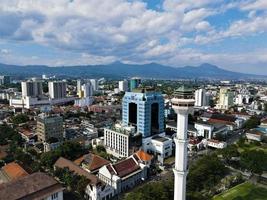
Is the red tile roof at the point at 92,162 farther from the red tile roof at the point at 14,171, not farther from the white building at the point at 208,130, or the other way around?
the white building at the point at 208,130

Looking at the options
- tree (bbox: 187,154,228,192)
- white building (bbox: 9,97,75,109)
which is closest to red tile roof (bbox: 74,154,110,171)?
tree (bbox: 187,154,228,192)

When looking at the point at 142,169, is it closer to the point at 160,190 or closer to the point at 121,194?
the point at 121,194

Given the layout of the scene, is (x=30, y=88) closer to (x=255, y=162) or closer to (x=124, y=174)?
(x=124, y=174)

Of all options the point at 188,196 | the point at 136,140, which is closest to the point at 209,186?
the point at 188,196

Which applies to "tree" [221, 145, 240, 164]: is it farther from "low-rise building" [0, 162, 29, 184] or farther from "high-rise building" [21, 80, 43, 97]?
"high-rise building" [21, 80, 43, 97]

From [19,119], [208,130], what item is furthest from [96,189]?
[19,119]

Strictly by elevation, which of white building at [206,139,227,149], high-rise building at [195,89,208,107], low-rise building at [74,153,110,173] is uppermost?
high-rise building at [195,89,208,107]

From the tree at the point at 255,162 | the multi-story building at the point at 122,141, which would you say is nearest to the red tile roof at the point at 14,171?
the multi-story building at the point at 122,141
